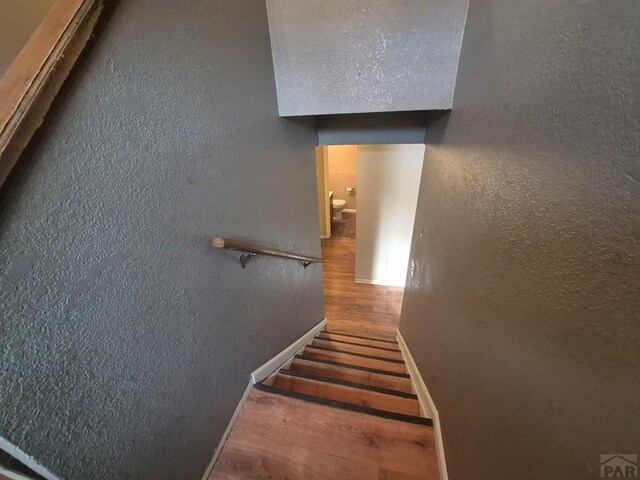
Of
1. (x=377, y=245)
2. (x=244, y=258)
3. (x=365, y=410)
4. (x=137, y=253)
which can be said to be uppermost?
(x=377, y=245)

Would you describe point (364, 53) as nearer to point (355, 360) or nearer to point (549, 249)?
point (549, 249)

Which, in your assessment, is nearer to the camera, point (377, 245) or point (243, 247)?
point (243, 247)

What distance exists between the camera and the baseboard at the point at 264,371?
1035mm

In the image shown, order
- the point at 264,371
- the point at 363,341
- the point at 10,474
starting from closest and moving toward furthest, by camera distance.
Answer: the point at 10,474 → the point at 264,371 → the point at 363,341

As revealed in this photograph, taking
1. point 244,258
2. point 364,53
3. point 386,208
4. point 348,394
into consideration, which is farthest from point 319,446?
point 386,208

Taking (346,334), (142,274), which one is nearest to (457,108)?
(142,274)

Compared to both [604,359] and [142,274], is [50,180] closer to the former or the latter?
[142,274]

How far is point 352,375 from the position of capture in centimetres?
175

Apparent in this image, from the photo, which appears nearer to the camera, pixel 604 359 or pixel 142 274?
pixel 604 359

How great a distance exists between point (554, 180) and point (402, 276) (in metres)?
3.41

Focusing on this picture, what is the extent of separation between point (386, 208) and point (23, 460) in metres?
3.27

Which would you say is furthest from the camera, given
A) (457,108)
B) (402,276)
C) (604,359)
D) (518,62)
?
(402,276)

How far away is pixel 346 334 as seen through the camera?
292 centimetres

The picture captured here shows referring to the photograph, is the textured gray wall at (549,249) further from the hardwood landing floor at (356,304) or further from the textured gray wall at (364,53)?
the hardwood landing floor at (356,304)
